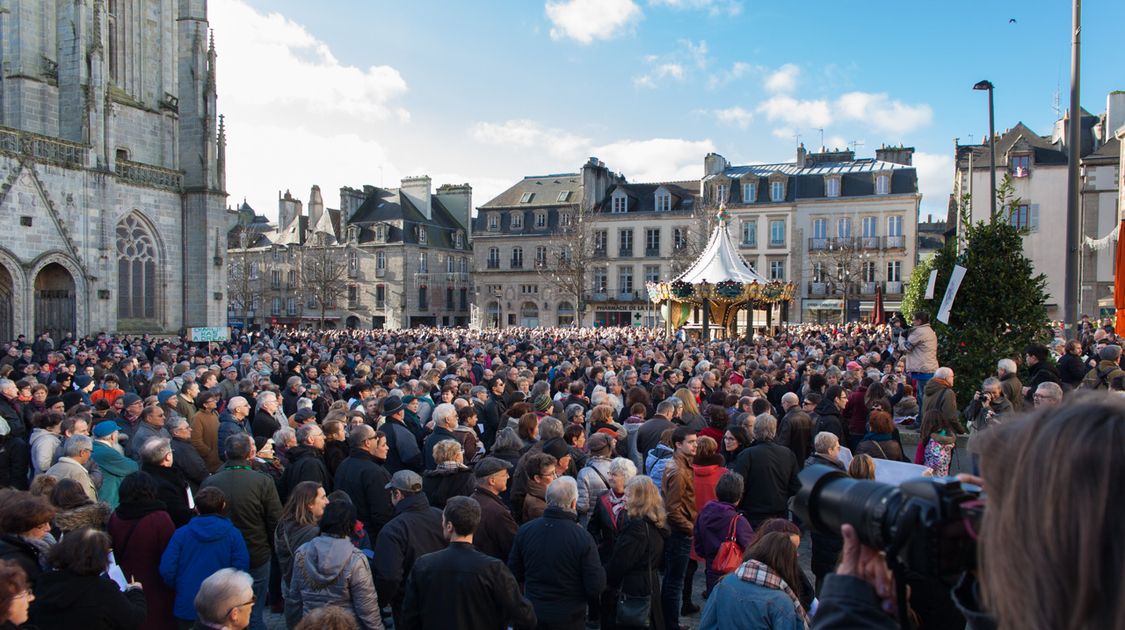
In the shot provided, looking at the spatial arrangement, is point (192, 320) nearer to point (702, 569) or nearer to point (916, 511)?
point (702, 569)

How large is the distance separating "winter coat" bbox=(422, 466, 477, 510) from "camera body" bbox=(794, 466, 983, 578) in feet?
15.3

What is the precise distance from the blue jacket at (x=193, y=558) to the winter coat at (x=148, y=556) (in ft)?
0.38

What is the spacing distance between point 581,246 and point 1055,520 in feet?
165

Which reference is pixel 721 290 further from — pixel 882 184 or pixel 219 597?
pixel 219 597

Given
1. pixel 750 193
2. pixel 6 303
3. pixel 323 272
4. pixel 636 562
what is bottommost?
pixel 636 562

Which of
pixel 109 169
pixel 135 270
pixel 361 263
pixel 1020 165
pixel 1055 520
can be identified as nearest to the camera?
pixel 1055 520

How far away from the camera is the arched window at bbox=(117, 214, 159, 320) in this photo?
1176 inches

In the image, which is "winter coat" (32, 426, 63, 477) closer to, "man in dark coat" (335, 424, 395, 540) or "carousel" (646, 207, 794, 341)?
"man in dark coat" (335, 424, 395, 540)

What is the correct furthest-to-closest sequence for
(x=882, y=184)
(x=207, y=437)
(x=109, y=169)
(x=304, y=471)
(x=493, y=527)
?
1. (x=882, y=184)
2. (x=109, y=169)
3. (x=207, y=437)
4. (x=304, y=471)
5. (x=493, y=527)

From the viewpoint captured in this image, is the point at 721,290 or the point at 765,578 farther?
the point at 721,290

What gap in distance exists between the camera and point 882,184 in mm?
44562

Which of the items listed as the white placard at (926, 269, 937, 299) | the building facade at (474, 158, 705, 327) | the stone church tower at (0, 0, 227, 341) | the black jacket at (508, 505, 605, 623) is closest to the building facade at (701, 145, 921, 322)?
the building facade at (474, 158, 705, 327)

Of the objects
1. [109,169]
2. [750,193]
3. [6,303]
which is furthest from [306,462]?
[750,193]

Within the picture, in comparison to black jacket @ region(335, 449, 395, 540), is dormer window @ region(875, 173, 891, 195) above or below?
above
